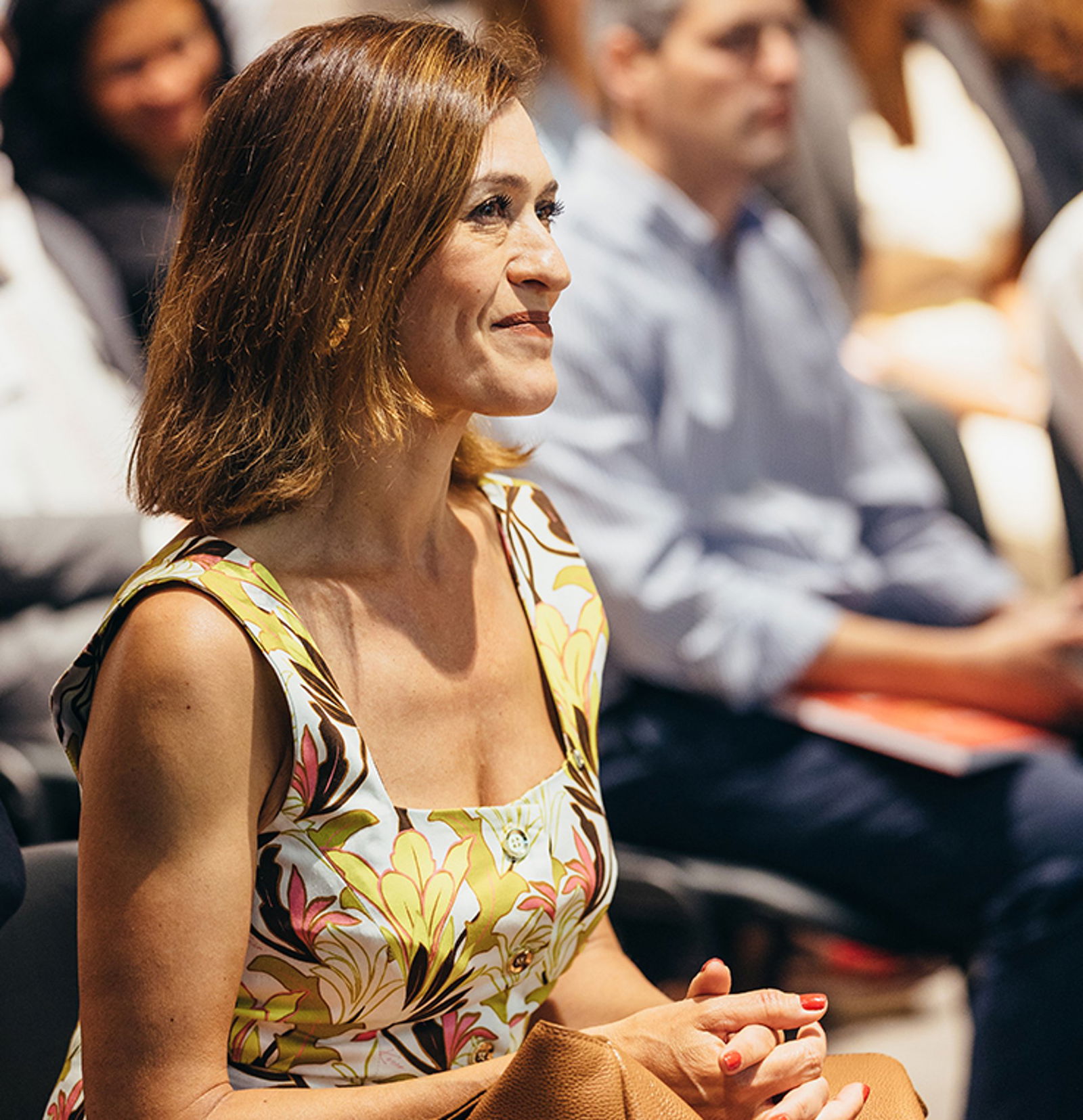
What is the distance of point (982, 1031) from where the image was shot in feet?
5.82

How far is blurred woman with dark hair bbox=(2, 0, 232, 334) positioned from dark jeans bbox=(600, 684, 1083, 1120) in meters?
0.97

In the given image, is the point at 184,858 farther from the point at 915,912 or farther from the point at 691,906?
the point at 915,912

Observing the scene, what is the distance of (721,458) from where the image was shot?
218cm

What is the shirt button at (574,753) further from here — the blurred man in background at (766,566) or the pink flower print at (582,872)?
the blurred man in background at (766,566)

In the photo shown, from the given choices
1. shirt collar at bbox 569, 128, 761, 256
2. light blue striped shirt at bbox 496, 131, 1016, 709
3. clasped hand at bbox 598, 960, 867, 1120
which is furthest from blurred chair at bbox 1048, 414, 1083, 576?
clasped hand at bbox 598, 960, 867, 1120

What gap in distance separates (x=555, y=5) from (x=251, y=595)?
1974 millimetres

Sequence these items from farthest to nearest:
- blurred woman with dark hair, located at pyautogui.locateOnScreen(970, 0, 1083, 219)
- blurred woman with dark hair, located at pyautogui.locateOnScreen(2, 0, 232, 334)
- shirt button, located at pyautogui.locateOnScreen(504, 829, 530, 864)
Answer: blurred woman with dark hair, located at pyautogui.locateOnScreen(970, 0, 1083, 219), blurred woman with dark hair, located at pyautogui.locateOnScreen(2, 0, 232, 334), shirt button, located at pyautogui.locateOnScreen(504, 829, 530, 864)

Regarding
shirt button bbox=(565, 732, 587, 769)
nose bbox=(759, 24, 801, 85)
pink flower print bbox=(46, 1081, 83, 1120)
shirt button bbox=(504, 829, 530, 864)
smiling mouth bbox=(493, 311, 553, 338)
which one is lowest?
pink flower print bbox=(46, 1081, 83, 1120)

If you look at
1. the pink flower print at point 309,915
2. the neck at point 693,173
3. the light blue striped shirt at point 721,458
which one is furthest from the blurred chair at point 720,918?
the neck at point 693,173

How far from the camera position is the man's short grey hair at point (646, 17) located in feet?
7.36

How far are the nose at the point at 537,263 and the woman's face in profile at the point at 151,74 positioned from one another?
1.20 metres

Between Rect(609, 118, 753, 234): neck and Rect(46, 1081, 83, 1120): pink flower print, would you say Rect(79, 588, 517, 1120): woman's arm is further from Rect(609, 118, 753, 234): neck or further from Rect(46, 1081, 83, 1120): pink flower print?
Rect(609, 118, 753, 234): neck

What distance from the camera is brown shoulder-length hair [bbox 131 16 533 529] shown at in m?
1.04

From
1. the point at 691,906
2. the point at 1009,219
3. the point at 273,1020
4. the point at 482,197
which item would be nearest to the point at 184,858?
the point at 273,1020
